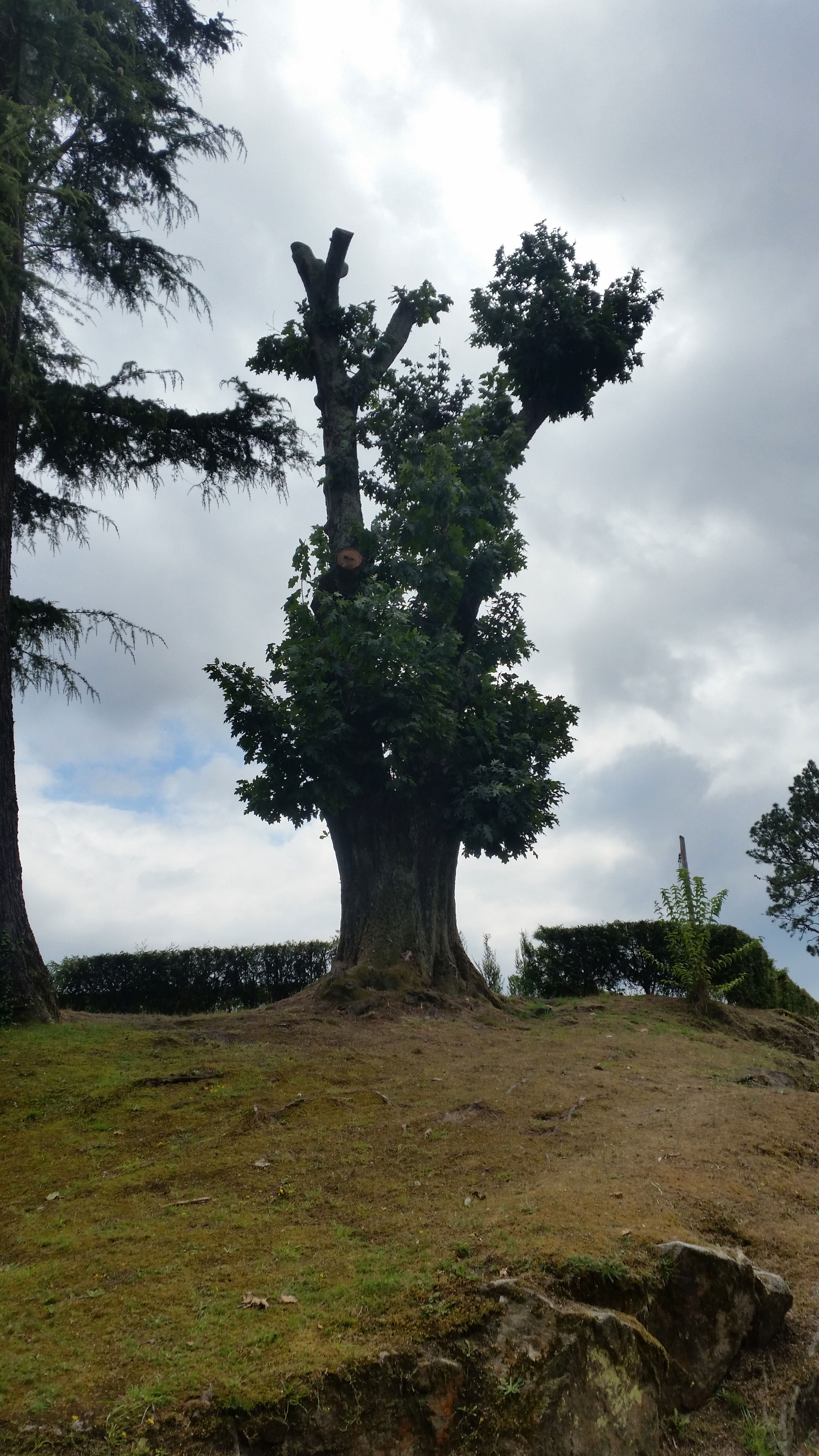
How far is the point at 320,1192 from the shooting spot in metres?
5.33

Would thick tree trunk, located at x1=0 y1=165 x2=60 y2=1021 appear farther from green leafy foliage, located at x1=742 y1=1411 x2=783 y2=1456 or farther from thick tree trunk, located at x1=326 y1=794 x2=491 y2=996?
green leafy foliage, located at x1=742 y1=1411 x2=783 y2=1456

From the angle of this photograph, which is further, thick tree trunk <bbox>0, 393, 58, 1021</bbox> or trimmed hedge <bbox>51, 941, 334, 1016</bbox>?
trimmed hedge <bbox>51, 941, 334, 1016</bbox>

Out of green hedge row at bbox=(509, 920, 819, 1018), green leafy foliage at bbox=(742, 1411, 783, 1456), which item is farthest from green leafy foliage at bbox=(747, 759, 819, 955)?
green leafy foliage at bbox=(742, 1411, 783, 1456)

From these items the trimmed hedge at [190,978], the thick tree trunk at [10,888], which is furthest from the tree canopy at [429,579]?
the trimmed hedge at [190,978]

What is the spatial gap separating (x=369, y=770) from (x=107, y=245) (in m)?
8.43

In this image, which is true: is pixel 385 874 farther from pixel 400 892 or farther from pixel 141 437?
pixel 141 437

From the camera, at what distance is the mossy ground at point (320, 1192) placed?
3.69 m

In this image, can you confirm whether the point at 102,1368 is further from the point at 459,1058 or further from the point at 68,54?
the point at 68,54

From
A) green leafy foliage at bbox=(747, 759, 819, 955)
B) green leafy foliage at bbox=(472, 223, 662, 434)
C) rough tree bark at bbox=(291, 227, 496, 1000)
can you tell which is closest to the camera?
rough tree bark at bbox=(291, 227, 496, 1000)

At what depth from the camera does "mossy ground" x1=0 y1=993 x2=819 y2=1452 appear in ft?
12.1

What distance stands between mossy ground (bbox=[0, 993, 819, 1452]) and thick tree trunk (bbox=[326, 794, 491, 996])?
1.99m

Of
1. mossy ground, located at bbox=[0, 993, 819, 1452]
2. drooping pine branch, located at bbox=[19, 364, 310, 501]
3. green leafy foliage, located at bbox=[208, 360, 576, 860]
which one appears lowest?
mossy ground, located at bbox=[0, 993, 819, 1452]

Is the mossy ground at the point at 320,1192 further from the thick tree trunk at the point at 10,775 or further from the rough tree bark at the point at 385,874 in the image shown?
the rough tree bark at the point at 385,874

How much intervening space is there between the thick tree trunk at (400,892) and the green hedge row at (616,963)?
3194mm
